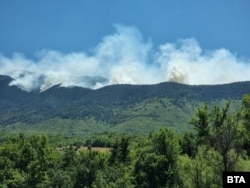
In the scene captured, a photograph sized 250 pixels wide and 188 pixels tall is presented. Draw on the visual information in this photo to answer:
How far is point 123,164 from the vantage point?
99062 mm

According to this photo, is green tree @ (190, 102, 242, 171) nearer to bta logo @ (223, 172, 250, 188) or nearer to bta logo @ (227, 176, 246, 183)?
bta logo @ (223, 172, 250, 188)

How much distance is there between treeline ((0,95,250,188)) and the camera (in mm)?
71438

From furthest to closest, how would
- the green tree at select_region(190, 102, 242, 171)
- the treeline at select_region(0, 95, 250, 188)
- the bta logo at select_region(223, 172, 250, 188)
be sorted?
the treeline at select_region(0, 95, 250, 188) → the green tree at select_region(190, 102, 242, 171) → the bta logo at select_region(223, 172, 250, 188)

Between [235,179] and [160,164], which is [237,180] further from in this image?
[160,164]

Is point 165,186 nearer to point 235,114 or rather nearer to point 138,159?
point 138,159

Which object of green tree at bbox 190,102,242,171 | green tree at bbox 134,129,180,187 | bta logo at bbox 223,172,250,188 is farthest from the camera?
green tree at bbox 134,129,180,187

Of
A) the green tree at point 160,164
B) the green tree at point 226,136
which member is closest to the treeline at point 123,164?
the green tree at point 160,164

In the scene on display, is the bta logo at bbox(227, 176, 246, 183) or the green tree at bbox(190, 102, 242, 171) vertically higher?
the green tree at bbox(190, 102, 242, 171)

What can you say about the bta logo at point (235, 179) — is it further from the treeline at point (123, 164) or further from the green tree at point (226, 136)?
the treeline at point (123, 164)

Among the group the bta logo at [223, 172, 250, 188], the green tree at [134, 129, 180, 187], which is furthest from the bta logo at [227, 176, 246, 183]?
the green tree at [134, 129, 180, 187]

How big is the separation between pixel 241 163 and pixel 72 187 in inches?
1626

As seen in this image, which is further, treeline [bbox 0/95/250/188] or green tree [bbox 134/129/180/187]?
green tree [bbox 134/129/180/187]

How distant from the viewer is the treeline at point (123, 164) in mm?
71438

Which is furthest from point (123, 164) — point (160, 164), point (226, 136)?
point (226, 136)
